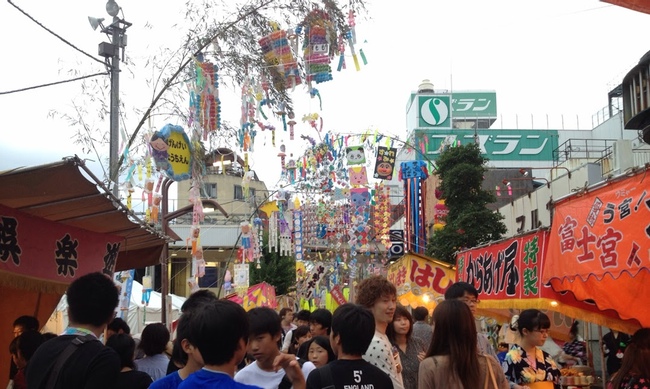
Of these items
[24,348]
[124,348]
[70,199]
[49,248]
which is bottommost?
[24,348]

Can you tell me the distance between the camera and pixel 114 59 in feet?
34.8

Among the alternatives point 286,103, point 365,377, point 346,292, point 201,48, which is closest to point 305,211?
point 346,292

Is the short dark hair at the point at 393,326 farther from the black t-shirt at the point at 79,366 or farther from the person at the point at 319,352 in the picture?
the black t-shirt at the point at 79,366

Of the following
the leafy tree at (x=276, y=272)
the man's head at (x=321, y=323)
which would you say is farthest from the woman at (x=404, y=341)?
the leafy tree at (x=276, y=272)

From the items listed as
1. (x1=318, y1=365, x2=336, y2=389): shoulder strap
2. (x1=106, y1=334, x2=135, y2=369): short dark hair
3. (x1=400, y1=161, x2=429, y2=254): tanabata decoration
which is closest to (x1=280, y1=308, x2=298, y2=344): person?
(x1=106, y1=334, x2=135, y2=369): short dark hair

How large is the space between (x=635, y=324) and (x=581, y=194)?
159 cm

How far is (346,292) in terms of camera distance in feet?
106

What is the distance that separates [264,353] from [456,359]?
1.10 metres

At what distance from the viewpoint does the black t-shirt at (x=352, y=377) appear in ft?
12.4

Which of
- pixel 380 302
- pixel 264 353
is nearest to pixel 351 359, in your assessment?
pixel 264 353

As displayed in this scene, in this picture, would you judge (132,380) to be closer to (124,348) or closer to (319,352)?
(124,348)

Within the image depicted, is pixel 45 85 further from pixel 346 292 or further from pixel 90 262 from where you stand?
pixel 346 292

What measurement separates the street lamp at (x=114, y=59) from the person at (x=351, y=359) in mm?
7039

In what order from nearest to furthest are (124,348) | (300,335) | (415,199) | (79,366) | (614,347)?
(79,366), (124,348), (300,335), (614,347), (415,199)
